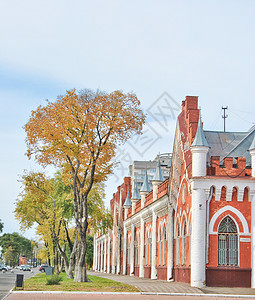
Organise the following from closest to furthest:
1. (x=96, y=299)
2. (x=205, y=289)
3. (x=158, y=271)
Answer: (x=96, y=299) → (x=205, y=289) → (x=158, y=271)

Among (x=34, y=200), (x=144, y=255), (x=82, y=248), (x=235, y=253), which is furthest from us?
(x=34, y=200)

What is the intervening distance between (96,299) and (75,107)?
44.0 feet

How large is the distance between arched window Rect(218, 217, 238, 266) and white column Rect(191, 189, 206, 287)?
1.03m

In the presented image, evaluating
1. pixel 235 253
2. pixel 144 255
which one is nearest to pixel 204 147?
pixel 235 253

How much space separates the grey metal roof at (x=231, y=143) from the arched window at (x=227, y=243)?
3.65 m

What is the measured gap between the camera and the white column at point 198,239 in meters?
25.7

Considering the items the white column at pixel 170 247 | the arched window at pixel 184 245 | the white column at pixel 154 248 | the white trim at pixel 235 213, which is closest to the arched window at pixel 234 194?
the white trim at pixel 235 213

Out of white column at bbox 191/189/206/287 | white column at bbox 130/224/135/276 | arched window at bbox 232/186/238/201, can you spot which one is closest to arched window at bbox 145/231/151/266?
white column at bbox 130/224/135/276

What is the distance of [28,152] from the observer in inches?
1251

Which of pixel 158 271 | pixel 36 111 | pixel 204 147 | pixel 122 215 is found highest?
pixel 36 111

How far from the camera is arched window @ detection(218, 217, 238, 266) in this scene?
26.4 meters

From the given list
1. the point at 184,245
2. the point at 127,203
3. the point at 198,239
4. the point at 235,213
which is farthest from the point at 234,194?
the point at 127,203

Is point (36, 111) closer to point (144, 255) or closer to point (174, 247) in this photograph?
point (174, 247)

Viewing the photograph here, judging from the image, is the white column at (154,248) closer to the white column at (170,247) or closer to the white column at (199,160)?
the white column at (170,247)
